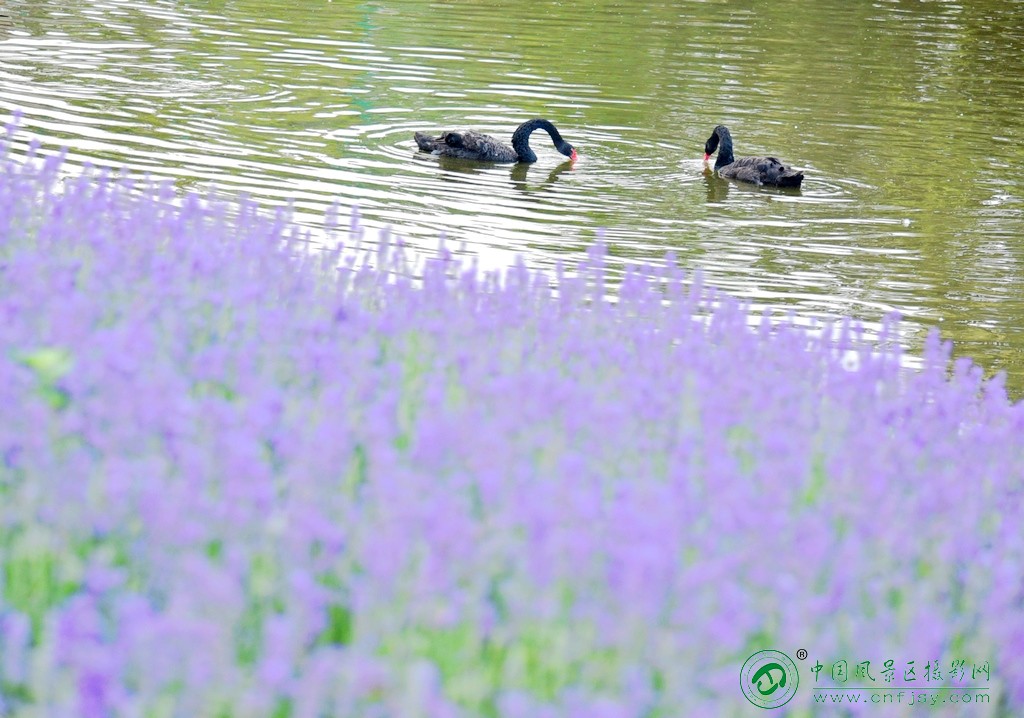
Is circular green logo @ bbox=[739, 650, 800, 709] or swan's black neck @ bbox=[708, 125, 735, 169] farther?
swan's black neck @ bbox=[708, 125, 735, 169]

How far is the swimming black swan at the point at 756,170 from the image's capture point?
17.2 metres

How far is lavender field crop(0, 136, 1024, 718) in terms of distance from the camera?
326 cm

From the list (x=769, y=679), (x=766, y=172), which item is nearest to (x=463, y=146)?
(x=766, y=172)

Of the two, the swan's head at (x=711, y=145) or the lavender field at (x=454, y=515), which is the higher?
the lavender field at (x=454, y=515)

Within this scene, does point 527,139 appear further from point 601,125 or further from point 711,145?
point 601,125

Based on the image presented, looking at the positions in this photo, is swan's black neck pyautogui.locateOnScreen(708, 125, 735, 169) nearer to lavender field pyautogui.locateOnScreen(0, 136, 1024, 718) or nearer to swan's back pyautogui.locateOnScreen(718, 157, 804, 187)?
swan's back pyautogui.locateOnScreen(718, 157, 804, 187)

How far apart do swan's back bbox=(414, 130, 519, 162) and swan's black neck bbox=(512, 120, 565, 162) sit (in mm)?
333

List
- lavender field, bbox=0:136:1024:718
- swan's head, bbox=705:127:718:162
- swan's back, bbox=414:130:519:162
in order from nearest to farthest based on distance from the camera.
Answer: lavender field, bbox=0:136:1024:718 → swan's back, bbox=414:130:519:162 → swan's head, bbox=705:127:718:162

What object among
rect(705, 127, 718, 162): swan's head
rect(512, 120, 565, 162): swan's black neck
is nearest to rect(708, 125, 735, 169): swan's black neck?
rect(705, 127, 718, 162): swan's head

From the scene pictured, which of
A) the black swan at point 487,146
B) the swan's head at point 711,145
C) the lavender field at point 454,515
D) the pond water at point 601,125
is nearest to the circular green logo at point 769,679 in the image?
the lavender field at point 454,515

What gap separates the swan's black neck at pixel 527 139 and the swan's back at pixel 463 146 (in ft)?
1.09

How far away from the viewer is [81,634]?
3.10 metres

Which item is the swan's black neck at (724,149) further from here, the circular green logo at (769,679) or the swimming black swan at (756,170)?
the circular green logo at (769,679)

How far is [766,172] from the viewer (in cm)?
1731
